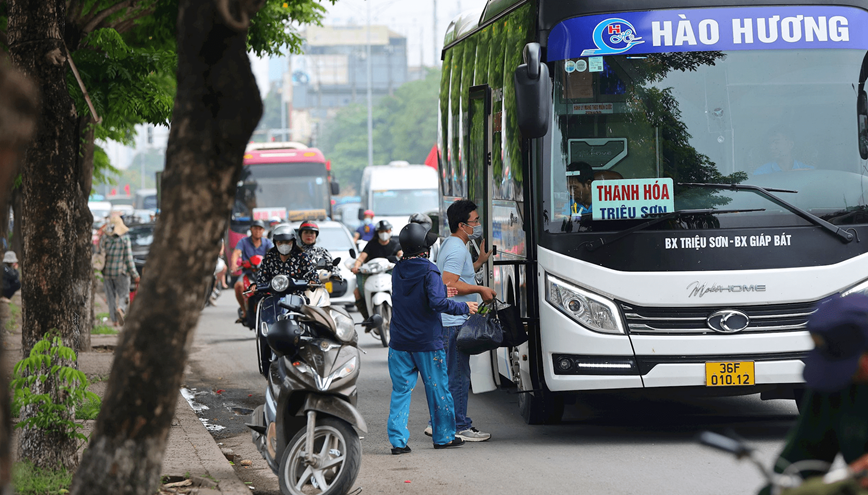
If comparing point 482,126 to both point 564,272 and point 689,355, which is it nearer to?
point 564,272

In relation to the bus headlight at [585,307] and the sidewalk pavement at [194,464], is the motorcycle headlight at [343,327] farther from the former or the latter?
the bus headlight at [585,307]

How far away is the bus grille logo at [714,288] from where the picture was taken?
304 inches

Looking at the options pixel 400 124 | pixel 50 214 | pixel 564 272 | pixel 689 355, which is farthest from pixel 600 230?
pixel 400 124

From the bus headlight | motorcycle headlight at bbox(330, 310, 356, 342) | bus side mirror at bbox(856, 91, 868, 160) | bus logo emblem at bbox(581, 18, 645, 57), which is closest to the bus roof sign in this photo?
bus logo emblem at bbox(581, 18, 645, 57)

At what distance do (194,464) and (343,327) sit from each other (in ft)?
5.22

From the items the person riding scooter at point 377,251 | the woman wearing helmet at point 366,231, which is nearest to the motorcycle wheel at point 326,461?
the person riding scooter at point 377,251

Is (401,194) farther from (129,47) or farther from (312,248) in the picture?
(129,47)

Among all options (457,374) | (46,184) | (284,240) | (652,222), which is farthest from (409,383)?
(284,240)

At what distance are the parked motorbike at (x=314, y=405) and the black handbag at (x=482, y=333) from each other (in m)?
1.73

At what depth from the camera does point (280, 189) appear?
29.4 m

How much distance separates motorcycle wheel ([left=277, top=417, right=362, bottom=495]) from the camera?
20.5ft

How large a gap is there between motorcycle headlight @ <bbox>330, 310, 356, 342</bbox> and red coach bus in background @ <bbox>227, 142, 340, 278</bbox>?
71.4 feet

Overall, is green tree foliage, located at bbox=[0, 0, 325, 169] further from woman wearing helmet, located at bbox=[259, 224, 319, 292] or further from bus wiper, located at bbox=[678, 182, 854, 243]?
bus wiper, located at bbox=[678, 182, 854, 243]

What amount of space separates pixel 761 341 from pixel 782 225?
793 millimetres
